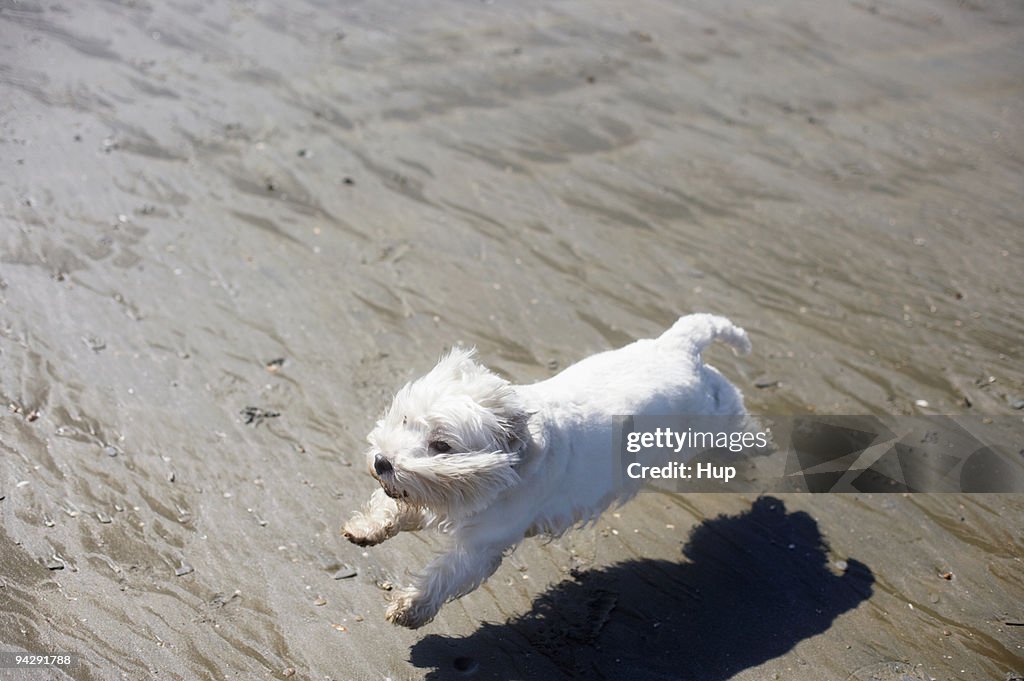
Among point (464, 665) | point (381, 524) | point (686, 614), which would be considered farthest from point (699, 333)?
point (464, 665)

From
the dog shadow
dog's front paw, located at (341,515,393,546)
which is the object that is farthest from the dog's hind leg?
the dog shadow

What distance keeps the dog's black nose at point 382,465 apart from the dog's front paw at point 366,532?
0.53 meters

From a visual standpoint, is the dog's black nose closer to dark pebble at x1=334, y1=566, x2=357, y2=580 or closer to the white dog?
the white dog

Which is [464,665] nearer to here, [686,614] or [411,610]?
[411,610]

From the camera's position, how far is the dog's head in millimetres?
3848

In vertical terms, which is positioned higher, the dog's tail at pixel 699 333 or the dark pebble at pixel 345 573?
the dog's tail at pixel 699 333

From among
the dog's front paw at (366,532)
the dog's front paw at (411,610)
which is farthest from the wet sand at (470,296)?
the dog's front paw at (366,532)

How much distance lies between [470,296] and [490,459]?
10.9 feet

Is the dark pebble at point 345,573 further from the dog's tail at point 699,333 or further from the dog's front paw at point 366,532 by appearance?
the dog's tail at point 699,333

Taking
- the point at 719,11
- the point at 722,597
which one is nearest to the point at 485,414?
the point at 722,597

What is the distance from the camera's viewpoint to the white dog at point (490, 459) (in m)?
3.87

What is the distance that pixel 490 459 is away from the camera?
385 centimetres

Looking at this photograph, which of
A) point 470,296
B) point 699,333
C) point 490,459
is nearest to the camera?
point 490,459

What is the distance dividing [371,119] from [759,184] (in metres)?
4.03
